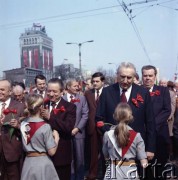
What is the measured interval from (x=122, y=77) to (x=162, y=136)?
1.53m

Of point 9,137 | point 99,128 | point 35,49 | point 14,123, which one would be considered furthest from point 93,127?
point 35,49

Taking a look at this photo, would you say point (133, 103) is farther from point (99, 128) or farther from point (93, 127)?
point (93, 127)

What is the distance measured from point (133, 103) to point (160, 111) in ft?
3.36

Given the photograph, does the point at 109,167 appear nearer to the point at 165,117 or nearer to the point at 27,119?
the point at 27,119

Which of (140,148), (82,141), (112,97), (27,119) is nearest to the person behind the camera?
(140,148)

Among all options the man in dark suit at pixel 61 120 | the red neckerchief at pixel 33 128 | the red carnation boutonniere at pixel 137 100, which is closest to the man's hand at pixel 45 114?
the man in dark suit at pixel 61 120

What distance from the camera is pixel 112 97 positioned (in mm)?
4723

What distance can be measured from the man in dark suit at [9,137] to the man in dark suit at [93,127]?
7.09 feet

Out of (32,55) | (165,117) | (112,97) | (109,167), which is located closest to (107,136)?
(109,167)

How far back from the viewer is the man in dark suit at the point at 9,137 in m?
4.81

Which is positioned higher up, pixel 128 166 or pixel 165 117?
pixel 165 117

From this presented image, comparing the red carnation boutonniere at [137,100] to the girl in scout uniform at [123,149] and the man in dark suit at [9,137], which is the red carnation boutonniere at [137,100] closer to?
the girl in scout uniform at [123,149]

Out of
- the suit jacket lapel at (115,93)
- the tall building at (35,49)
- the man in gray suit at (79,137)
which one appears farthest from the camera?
the tall building at (35,49)

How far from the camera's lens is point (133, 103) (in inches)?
180
